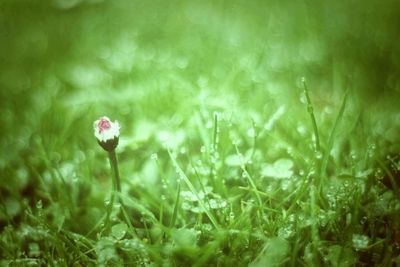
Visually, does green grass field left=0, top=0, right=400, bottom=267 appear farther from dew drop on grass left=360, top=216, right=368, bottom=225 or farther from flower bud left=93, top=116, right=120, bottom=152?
flower bud left=93, top=116, right=120, bottom=152

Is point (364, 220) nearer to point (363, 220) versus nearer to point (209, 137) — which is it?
point (363, 220)

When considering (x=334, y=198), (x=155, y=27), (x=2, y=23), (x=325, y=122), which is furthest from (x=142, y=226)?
(x=2, y=23)

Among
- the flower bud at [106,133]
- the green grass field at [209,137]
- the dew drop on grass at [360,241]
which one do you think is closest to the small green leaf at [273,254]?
the green grass field at [209,137]

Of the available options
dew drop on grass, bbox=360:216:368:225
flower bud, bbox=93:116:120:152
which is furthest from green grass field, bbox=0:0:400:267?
flower bud, bbox=93:116:120:152

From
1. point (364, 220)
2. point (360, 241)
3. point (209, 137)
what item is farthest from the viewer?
point (209, 137)

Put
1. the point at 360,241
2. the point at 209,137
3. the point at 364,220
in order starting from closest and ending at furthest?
the point at 360,241 < the point at 364,220 < the point at 209,137

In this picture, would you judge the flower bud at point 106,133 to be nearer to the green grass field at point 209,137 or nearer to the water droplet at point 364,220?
the green grass field at point 209,137

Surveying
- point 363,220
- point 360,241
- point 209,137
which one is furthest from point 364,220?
point 209,137

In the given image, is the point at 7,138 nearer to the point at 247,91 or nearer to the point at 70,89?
the point at 70,89
